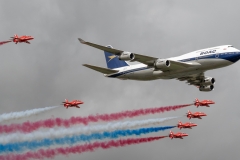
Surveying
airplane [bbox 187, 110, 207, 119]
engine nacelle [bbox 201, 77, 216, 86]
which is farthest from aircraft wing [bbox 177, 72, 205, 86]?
airplane [bbox 187, 110, 207, 119]

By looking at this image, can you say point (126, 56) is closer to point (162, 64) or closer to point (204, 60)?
point (162, 64)

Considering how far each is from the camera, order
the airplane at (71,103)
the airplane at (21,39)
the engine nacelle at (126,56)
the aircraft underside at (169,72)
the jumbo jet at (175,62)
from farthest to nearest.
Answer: the aircraft underside at (169,72) → the jumbo jet at (175,62) → the engine nacelle at (126,56) → the airplane at (71,103) → the airplane at (21,39)

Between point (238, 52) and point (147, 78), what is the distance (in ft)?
56.5

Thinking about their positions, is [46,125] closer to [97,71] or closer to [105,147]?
[105,147]

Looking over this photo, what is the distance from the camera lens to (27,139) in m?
87.2

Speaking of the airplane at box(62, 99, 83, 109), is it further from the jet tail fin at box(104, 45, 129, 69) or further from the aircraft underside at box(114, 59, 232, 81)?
the jet tail fin at box(104, 45, 129, 69)

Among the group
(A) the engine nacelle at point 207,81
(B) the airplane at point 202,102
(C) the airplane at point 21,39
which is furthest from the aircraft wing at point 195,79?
(C) the airplane at point 21,39

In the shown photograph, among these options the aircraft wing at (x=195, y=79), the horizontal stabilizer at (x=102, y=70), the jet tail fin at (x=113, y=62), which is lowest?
the aircraft wing at (x=195, y=79)

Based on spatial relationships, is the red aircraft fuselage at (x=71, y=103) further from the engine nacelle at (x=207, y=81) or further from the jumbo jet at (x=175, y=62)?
the engine nacelle at (x=207, y=81)

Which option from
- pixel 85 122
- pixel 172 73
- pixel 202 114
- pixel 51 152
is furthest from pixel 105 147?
pixel 202 114

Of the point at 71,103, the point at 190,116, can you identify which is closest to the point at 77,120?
the point at 71,103

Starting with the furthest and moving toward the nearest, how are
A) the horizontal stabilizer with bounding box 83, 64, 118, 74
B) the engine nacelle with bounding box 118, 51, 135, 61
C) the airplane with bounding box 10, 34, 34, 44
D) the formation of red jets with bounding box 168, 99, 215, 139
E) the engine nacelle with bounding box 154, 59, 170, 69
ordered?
the formation of red jets with bounding box 168, 99, 215, 139 < the horizontal stabilizer with bounding box 83, 64, 118, 74 < the engine nacelle with bounding box 154, 59, 170, 69 < the engine nacelle with bounding box 118, 51, 135, 61 < the airplane with bounding box 10, 34, 34, 44

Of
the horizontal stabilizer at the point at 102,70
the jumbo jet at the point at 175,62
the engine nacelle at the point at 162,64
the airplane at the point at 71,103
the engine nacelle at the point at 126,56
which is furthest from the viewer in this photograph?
the horizontal stabilizer at the point at 102,70

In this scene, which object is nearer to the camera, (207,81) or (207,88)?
(207,81)
